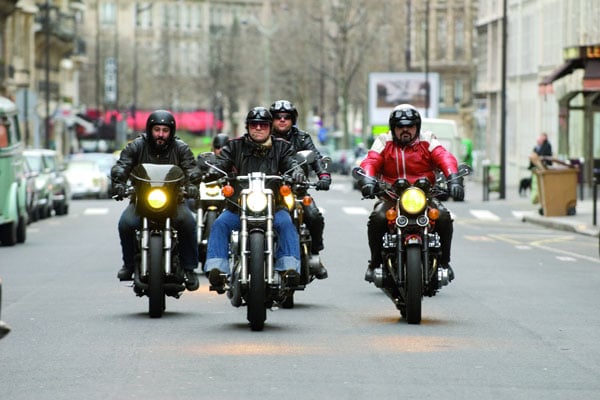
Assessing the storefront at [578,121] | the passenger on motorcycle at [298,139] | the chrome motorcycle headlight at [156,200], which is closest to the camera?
the chrome motorcycle headlight at [156,200]

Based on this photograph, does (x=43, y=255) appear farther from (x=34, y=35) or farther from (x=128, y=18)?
(x=128, y=18)

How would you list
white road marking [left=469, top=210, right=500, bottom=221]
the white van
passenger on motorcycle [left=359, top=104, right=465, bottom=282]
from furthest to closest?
the white van
white road marking [left=469, top=210, right=500, bottom=221]
passenger on motorcycle [left=359, top=104, right=465, bottom=282]

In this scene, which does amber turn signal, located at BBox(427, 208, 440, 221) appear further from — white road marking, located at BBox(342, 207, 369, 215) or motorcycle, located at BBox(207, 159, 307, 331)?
white road marking, located at BBox(342, 207, 369, 215)

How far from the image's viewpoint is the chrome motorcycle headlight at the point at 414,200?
1386 centimetres

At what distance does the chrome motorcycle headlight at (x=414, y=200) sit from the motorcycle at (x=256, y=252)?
891 mm

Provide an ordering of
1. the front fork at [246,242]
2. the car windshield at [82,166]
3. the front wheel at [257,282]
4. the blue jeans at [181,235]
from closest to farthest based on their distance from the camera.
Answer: the front wheel at [257,282], the front fork at [246,242], the blue jeans at [181,235], the car windshield at [82,166]

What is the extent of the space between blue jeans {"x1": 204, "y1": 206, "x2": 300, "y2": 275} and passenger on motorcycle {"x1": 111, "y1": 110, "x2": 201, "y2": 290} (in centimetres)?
73

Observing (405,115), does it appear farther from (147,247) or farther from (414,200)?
(147,247)

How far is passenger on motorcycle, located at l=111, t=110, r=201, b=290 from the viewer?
48.2 feet

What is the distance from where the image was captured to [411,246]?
1379cm

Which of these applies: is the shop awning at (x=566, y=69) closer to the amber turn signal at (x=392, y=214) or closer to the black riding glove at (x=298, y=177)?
the amber turn signal at (x=392, y=214)

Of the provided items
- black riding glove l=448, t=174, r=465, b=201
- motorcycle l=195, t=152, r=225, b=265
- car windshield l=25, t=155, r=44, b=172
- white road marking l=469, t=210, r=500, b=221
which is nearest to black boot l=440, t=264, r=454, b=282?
black riding glove l=448, t=174, r=465, b=201

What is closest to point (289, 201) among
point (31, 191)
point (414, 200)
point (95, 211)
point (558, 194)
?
point (414, 200)

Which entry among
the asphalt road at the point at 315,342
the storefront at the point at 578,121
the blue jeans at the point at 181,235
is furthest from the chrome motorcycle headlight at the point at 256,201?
the storefront at the point at 578,121
